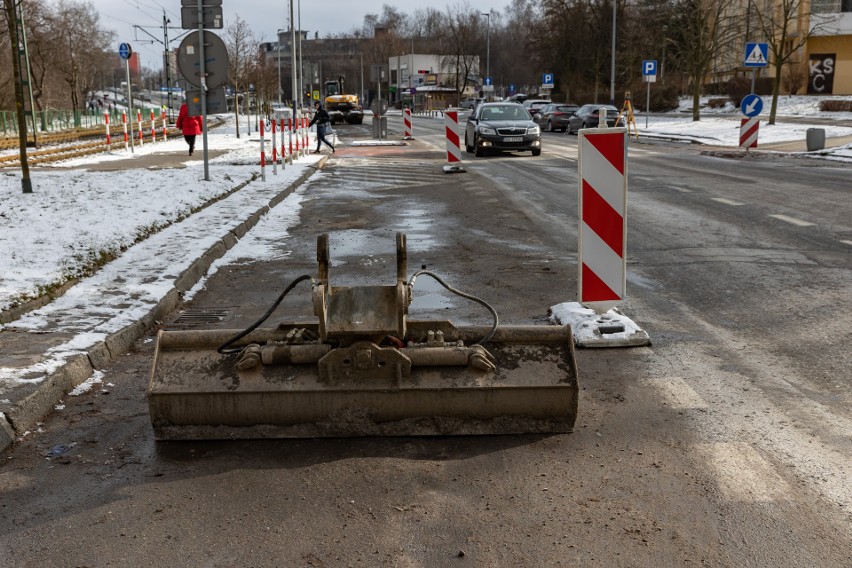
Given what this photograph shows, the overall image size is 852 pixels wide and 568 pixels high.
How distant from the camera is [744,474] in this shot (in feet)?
12.3

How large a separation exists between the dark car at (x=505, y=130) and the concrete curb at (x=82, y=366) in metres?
18.4

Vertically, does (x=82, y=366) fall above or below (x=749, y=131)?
below

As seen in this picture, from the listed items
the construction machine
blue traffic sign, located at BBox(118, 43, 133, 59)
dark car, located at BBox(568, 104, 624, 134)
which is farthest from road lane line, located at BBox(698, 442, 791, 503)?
the construction machine

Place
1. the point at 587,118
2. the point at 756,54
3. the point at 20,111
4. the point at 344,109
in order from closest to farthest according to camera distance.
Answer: the point at 20,111 → the point at 756,54 → the point at 587,118 → the point at 344,109

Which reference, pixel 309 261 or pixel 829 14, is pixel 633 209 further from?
pixel 829 14

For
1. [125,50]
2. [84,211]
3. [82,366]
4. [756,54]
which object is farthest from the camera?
[125,50]

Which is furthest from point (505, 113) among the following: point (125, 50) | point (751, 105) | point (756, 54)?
point (125, 50)

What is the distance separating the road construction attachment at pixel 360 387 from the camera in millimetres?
4125

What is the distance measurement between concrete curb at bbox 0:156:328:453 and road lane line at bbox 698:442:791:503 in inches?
129

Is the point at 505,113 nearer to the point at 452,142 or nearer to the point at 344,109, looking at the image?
the point at 452,142

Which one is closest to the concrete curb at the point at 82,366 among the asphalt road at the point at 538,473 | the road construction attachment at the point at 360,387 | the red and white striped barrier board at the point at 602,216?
the asphalt road at the point at 538,473

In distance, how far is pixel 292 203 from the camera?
15281mm

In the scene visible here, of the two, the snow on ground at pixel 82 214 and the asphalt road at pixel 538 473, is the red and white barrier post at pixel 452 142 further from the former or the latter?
the asphalt road at pixel 538 473

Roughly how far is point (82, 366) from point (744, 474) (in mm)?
3721
